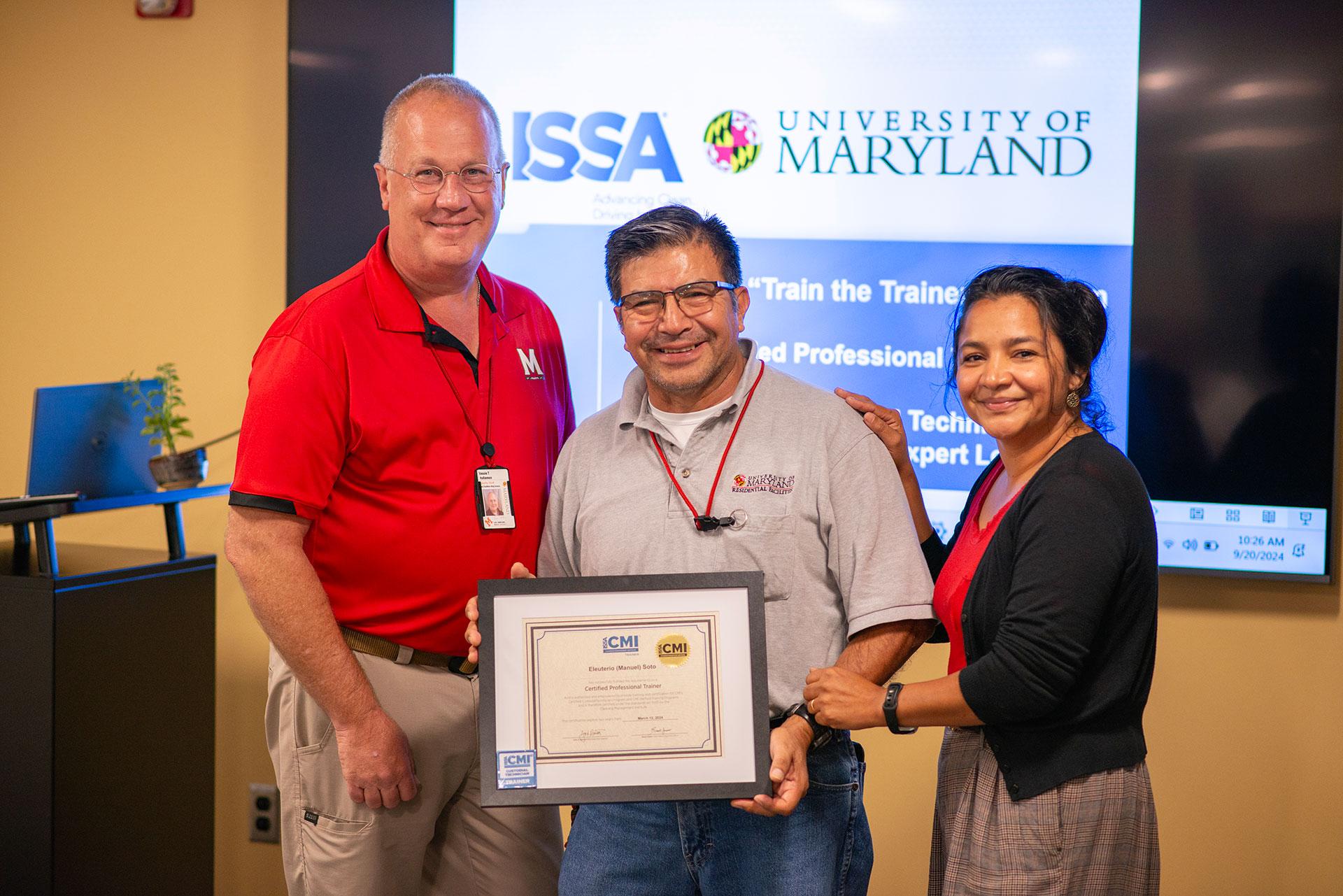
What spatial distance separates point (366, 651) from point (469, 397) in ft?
1.71

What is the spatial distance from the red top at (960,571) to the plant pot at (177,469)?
6.71 ft

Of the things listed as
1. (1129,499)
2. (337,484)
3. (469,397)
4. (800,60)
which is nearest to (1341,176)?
(800,60)

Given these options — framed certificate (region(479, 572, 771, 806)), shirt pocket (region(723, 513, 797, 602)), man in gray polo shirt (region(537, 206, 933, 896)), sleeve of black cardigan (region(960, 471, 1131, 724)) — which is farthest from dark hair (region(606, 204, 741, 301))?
sleeve of black cardigan (region(960, 471, 1131, 724))

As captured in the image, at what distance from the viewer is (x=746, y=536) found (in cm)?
181

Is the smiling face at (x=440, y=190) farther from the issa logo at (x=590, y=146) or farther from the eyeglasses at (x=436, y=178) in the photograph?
the issa logo at (x=590, y=146)

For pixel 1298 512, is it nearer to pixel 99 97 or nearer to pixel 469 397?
pixel 469 397

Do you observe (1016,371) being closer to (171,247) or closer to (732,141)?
(732,141)

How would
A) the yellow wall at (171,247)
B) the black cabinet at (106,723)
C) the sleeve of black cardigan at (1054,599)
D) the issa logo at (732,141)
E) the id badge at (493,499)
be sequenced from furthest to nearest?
the yellow wall at (171,247) → the issa logo at (732,141) → the black cabinet at (106,723) → the id badge at (493,499) → the sleeve of black cardigan at (1054,599)

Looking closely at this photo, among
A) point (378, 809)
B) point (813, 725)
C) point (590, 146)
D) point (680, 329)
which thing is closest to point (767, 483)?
point (680, 329)

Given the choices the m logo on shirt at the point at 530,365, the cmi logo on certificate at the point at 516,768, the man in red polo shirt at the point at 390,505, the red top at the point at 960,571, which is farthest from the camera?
the m logo on shirt at the point at 530,365

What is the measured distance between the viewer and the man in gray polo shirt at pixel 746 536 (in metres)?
1.78

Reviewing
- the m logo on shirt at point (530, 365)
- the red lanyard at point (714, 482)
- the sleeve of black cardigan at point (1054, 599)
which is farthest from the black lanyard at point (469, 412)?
the sleeve of black cardigan at point (1054, 599)

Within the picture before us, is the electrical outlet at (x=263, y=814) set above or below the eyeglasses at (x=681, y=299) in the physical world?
below

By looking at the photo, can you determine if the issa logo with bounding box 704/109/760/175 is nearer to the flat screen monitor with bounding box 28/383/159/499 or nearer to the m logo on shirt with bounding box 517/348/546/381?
the m logo on shirt with bounding box 517/348/546/381
